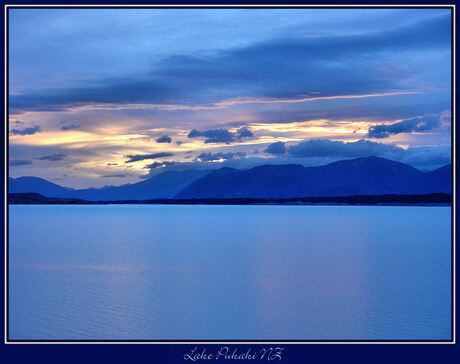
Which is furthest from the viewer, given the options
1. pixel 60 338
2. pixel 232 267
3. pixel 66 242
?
pixel 66 242

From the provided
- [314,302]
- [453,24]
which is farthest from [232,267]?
[453,24]

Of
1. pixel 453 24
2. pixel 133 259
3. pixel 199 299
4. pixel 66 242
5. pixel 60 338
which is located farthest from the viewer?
pixel 66 242

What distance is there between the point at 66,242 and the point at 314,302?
27.9 metres

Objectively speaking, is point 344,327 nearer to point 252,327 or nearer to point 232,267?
point 252,327

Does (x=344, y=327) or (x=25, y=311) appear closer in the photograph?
(x=344, y=327)

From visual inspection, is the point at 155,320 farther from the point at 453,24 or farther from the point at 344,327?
the point at 453,24

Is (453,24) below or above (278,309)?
above

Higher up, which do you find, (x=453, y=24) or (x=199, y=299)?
(x=453, y=24)

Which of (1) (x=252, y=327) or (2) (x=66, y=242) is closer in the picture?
(1) (x=252, y=327)

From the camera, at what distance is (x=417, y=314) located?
16875 millimetres

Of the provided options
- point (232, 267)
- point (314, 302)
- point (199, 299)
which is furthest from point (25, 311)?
point (232, 267)

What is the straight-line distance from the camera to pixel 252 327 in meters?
15.4

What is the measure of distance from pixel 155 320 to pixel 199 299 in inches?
116

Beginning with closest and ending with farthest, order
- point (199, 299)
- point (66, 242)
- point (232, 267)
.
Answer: point (199, 299), point (232, 267), point (66, 242)
